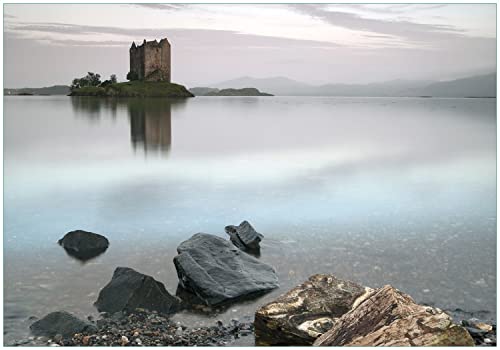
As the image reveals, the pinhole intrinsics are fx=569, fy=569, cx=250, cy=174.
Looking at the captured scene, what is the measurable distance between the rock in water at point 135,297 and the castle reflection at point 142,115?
14.1 m

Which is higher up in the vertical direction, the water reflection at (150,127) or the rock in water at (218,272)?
the water reflection at (150,127)

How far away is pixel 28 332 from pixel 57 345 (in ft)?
2.20

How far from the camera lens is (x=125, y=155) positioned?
72.2 ft

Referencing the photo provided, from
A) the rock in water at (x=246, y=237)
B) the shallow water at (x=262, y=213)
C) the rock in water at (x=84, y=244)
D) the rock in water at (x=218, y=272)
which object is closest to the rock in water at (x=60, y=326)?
the shallow water at (x=262, y=213)

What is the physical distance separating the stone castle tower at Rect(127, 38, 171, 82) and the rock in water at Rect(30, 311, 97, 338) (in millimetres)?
10314

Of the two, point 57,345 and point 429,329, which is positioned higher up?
point 429,329

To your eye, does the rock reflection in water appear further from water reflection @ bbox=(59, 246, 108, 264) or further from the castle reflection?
the castle reflection

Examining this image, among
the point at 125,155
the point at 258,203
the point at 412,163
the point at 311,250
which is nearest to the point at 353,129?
the point at 412,163

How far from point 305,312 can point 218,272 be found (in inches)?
88.4

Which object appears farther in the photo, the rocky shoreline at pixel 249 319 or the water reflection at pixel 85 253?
the water reflection at pixel 85 253

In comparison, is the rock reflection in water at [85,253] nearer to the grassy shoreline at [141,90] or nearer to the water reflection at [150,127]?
the water reflection at [150,127]

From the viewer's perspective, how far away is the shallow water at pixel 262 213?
9523 millimetres

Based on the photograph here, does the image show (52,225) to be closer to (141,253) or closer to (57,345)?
(141,253)

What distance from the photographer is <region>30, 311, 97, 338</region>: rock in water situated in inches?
300
